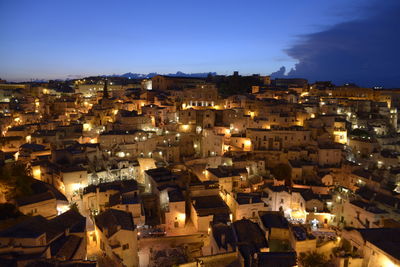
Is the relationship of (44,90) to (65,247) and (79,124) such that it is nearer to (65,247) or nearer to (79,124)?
(79,124)

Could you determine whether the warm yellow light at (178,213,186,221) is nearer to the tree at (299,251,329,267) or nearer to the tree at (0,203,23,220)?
the tree at (299,251,329,267)


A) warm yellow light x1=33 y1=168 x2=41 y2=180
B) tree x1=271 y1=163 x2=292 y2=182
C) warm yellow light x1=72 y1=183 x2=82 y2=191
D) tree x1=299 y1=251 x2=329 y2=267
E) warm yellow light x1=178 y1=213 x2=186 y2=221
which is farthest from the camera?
tree x1=271 y1=163 x2=292 y2=182

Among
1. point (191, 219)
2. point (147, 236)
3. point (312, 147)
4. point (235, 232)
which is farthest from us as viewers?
point (312, 147)

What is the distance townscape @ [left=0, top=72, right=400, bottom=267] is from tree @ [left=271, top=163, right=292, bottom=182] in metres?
0.15

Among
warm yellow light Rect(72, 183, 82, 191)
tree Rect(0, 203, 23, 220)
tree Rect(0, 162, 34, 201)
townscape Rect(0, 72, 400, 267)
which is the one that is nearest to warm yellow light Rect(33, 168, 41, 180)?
townscape Rect(0, 72, 400, 267)

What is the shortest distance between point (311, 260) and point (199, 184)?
369 inches

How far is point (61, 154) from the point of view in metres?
26.1

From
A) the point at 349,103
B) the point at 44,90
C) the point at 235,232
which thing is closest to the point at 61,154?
the point at 235,232

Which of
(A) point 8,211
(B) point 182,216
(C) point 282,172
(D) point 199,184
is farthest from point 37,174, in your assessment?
(C) point 282,172

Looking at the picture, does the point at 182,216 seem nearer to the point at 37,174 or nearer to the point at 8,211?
the point at 8,211

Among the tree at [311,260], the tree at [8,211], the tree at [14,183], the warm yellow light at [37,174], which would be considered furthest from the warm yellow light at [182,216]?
the warm yellow light at [37,174]

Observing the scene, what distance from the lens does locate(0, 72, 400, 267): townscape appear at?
16.5m

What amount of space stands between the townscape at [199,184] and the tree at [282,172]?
151mm

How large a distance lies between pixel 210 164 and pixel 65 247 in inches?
608
